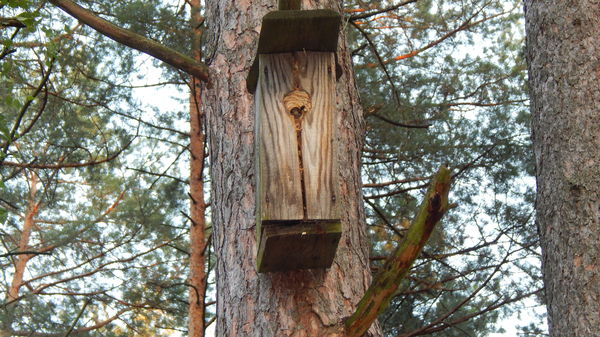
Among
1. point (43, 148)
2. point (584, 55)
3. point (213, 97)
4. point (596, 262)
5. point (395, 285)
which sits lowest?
point (395, 285)

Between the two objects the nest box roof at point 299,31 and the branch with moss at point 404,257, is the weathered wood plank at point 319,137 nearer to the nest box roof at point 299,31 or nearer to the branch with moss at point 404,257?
the nest box roof at point 299,31

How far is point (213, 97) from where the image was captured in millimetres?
2568

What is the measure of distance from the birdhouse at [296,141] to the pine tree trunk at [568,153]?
1911 mm

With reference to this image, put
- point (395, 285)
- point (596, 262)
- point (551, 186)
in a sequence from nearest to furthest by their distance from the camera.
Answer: point (395, 285) → point (596, 262) → point (551, 186)

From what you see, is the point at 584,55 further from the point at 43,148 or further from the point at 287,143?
the point at 43,148

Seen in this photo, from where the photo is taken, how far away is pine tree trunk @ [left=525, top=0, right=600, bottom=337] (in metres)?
3.44

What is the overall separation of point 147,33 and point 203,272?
2.34 metres

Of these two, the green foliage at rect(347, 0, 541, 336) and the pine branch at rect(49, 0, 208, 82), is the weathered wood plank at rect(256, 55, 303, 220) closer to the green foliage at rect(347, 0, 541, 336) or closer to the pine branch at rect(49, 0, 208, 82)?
the pine branch at rect(49, 0, 208, 82)

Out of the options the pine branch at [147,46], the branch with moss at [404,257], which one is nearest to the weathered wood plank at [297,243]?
the branch with moss at [404,257]

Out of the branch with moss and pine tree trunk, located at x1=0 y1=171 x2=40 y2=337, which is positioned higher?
pine tree trunk, located at x1=0 y1=171 x2=40 y2=337

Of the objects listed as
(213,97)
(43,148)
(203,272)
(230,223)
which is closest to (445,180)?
(230,223)

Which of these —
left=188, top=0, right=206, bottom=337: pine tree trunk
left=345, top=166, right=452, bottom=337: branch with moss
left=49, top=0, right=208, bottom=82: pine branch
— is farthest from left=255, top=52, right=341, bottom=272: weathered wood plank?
left=188, top=0, right=206, bottom=337: pine tree trunk

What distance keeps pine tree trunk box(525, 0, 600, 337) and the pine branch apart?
2.04 metres

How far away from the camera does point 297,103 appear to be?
200cm
